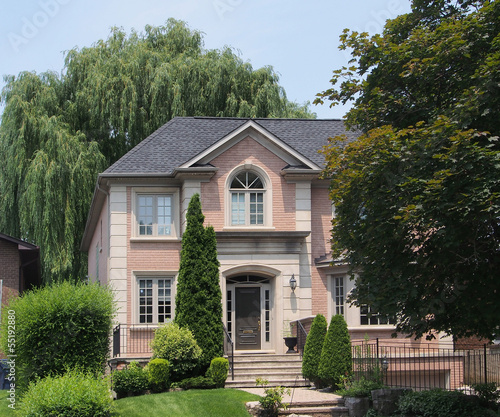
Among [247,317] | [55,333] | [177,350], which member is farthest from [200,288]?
[55,333]

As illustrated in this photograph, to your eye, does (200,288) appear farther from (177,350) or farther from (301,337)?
(301,337)

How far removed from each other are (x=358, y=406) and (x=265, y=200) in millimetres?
8263

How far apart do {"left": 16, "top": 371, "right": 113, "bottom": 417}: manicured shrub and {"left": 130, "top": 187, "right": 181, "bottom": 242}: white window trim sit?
9.17m

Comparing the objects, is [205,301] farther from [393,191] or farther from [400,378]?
[393,191]

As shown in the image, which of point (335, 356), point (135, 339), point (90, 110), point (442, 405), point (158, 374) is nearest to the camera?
point (442, 405)

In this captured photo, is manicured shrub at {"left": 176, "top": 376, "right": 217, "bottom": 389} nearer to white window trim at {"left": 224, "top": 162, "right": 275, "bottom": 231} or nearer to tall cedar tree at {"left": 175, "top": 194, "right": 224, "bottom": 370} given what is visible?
tall cedar tree at {"left": 175, "top": 194, "right": 224, "bottom": 370}

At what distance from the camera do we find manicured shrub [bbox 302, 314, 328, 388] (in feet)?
64.0

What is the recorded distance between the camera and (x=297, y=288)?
22.8m

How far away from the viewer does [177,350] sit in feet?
62.9

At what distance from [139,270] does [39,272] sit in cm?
1130

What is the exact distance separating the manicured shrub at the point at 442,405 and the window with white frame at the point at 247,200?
848 cm

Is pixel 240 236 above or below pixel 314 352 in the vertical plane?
above

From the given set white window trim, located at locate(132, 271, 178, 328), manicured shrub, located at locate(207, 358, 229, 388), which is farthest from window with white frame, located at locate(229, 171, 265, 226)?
manicured shrub, located at locate(207, 358, 229, 388)

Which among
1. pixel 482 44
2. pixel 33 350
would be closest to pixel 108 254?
pixel 33 350
